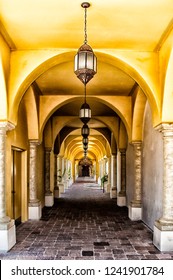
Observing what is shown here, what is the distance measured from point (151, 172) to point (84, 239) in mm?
2738

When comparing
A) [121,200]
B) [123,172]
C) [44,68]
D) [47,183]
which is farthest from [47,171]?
[44,68]

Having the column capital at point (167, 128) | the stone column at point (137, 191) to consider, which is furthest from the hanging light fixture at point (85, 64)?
the stone column at point (137, 191)

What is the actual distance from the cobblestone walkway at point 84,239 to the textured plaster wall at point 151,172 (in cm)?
58

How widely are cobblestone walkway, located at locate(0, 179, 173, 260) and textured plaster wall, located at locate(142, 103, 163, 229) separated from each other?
0.58m

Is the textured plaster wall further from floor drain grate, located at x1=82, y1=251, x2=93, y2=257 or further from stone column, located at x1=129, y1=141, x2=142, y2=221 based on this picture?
floor drain grate, located at x1=82, y1=251, x2=93, y2=257

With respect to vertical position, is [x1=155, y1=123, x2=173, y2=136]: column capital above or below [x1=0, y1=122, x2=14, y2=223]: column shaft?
above

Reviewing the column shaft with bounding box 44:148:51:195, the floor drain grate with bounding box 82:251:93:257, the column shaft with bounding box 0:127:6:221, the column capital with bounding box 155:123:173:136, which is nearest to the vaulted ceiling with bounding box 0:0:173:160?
the column capital with bounding box 155:123:173:136

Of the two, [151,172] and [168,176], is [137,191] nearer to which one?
[151,172]

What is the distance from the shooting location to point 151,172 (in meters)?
9.38

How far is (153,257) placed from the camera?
259 inches

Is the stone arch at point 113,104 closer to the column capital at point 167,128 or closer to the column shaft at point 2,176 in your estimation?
the column capital at point 167,128

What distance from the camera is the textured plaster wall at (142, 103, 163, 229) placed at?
8343mm
